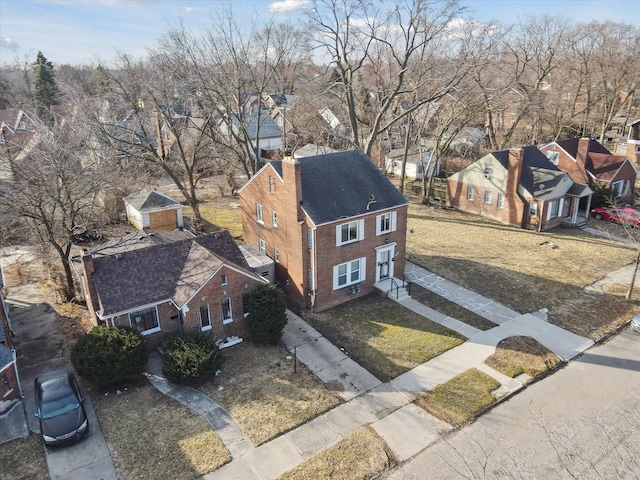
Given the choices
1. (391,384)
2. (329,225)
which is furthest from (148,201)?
(391,384)

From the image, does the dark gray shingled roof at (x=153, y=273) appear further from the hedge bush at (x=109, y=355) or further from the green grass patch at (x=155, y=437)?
the green grass patch at (x=155, y=437)

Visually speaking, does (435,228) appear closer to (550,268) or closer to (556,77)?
(550,268)

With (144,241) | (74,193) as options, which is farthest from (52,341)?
(74,193)

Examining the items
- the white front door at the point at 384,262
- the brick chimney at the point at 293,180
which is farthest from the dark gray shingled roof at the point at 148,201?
the white front door at the point at 384,262

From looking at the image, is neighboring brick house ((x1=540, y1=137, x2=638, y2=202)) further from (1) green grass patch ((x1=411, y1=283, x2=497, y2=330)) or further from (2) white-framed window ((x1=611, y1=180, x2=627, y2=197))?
(1) green grass patch ((x1=411, y1=283, x2=497, y2=330))

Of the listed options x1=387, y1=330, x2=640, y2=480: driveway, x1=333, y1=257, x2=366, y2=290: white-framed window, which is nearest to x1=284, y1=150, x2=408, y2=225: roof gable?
x1=333, y1=257, x2=366, y2=290: white-framed window
